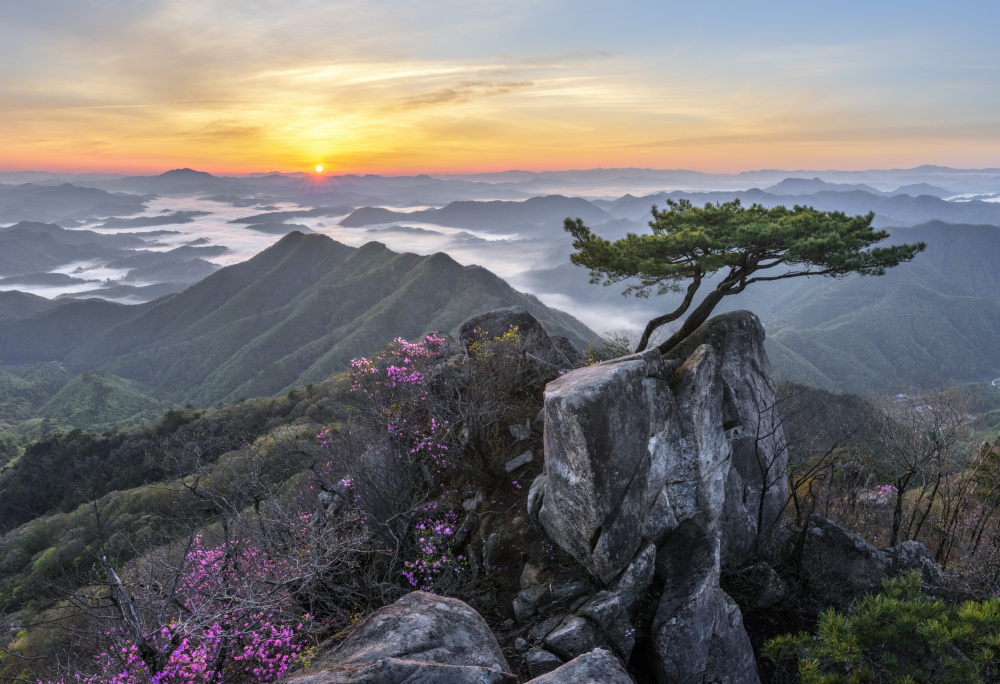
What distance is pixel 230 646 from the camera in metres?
11.0

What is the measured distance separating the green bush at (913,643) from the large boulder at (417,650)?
5323 mm

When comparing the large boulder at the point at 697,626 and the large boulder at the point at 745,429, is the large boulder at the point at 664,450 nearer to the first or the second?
the large boulder at the point at 745,429

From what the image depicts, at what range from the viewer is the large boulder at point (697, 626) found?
11609 mm

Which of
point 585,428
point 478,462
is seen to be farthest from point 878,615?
point 478,462

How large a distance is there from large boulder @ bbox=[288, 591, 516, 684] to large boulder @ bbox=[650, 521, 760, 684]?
16.3 ft

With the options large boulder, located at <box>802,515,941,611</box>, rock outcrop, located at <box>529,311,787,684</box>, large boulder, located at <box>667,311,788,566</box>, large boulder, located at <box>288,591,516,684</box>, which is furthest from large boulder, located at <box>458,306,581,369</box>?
large boulder, located at <box>288,591,516,684</box>

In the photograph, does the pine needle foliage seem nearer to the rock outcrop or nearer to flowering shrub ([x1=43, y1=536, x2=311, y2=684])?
the rock outcrop

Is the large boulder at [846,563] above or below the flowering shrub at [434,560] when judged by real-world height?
below

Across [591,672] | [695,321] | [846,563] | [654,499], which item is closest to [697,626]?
[654,499]

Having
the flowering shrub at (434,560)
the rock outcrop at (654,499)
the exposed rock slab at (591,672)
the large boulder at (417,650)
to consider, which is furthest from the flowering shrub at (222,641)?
the exposed rock slab at (591,672)

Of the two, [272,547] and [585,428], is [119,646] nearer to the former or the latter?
[272,547]

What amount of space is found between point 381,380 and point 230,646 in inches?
427

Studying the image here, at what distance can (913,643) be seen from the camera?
812 cm

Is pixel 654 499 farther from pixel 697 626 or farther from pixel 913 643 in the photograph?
pixel 913 643
